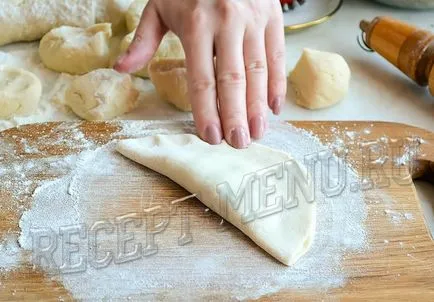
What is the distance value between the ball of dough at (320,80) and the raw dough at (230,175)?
315mm

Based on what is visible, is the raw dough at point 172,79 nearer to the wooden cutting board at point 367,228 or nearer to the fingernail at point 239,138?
the wooden cutting board at point 367,228

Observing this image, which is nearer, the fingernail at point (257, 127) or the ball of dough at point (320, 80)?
the fingernail at point (257, 127)

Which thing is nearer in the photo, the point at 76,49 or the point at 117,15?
the point at 76,49

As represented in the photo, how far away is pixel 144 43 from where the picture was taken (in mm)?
1292

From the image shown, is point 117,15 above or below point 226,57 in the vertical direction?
below

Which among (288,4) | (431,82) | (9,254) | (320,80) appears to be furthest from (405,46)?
(9,254)

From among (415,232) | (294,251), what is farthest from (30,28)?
(415,232)

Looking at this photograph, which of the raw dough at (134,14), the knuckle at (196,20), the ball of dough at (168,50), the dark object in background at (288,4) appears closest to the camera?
the knuckle at (196,20)

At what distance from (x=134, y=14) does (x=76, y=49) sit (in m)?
0.21

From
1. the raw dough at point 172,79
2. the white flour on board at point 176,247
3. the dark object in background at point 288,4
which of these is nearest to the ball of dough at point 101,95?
the raw dough at point 172,79

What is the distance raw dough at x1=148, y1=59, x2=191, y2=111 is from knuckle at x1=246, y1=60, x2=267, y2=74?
0.32 meters

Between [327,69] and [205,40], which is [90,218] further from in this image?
[327,69]

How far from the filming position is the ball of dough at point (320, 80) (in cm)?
158

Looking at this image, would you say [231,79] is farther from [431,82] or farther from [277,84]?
[431,82]
